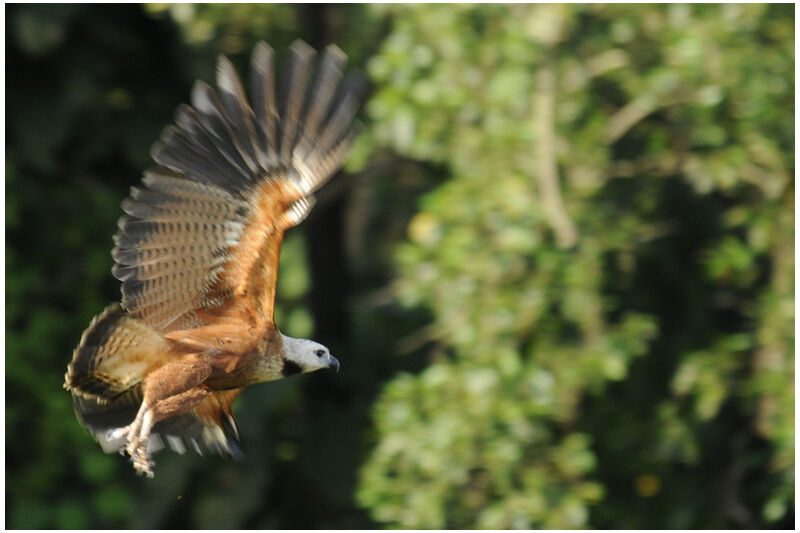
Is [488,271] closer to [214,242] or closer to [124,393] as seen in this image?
[214,242]

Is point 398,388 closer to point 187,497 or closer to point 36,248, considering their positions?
point 187,497

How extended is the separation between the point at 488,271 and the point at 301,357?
3.74 ft

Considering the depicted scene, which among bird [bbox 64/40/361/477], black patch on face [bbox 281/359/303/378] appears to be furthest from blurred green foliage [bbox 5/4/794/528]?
bird [bbox 64/40/361/477]

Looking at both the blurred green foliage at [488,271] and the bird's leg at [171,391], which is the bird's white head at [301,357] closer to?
the bird's leg at [171,391]

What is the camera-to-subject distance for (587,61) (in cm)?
546

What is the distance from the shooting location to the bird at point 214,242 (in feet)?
13.4

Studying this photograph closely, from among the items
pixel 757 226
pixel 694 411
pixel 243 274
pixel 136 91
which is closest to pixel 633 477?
pixel 694 411

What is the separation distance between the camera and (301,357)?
4.43 meters

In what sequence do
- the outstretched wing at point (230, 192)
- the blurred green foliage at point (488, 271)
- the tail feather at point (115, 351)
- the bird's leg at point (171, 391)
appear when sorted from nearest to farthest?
1. the outstretched wing at point (230, 192)
2. the bird's leg at point (171, 391)
3. the tail feather at point (115, 351)
4. the blurred green foliage at point (488, 271)

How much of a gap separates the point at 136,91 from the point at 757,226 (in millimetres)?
3353

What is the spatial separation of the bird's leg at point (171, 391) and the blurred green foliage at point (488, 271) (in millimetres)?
1361

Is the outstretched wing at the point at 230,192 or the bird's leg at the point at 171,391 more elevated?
the outstretched wing at the point at 230,192

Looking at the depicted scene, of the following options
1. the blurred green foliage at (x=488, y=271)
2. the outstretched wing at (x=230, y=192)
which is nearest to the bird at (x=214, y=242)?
the outstretched wing at (x=230, y=192)

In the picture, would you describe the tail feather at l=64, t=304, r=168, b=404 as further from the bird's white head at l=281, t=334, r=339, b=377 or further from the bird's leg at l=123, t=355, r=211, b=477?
the bird's white head at l=281, t=334, r=339, b=377
